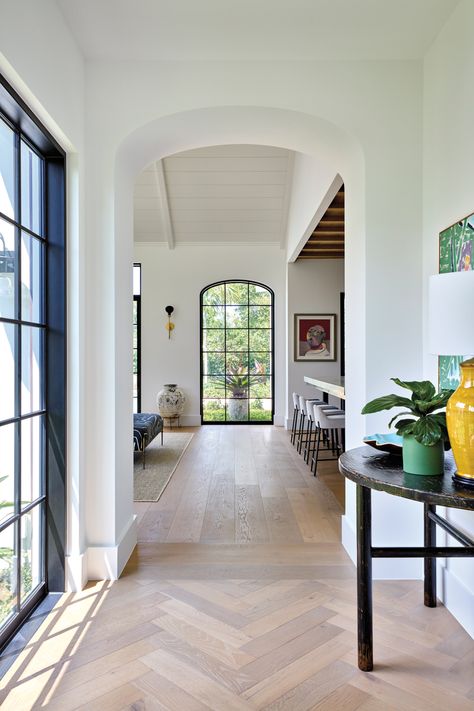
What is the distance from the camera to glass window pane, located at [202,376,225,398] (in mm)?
8023

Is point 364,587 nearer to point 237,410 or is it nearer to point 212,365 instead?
point 237,410

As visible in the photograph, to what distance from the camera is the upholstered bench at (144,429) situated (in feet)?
16.1

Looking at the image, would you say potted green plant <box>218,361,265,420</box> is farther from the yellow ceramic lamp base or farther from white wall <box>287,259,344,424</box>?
the yellow ceramic lamp base

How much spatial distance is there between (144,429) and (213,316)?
3.42 m

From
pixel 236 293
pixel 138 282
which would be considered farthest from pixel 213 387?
pixel 138 282

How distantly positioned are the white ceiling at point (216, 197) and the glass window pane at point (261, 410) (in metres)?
2.83

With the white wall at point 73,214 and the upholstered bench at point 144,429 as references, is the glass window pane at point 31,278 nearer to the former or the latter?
the white wall at point 73,214

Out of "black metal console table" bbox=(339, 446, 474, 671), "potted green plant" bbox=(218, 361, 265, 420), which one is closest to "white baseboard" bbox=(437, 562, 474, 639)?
"black metal console table" bbox=(339, 446, 474, 671)

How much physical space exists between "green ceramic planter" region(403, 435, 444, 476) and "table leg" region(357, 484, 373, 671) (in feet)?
0.77

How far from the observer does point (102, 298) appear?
2.51 m

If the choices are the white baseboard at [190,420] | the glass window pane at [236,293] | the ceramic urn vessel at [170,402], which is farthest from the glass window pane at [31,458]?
the glass window pane at [236,293]

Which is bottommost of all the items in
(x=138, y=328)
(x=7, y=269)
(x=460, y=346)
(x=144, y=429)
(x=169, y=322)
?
(x=144, y=429)

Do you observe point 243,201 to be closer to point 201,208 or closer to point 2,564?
point 201,208

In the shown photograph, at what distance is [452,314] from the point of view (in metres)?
1.54
